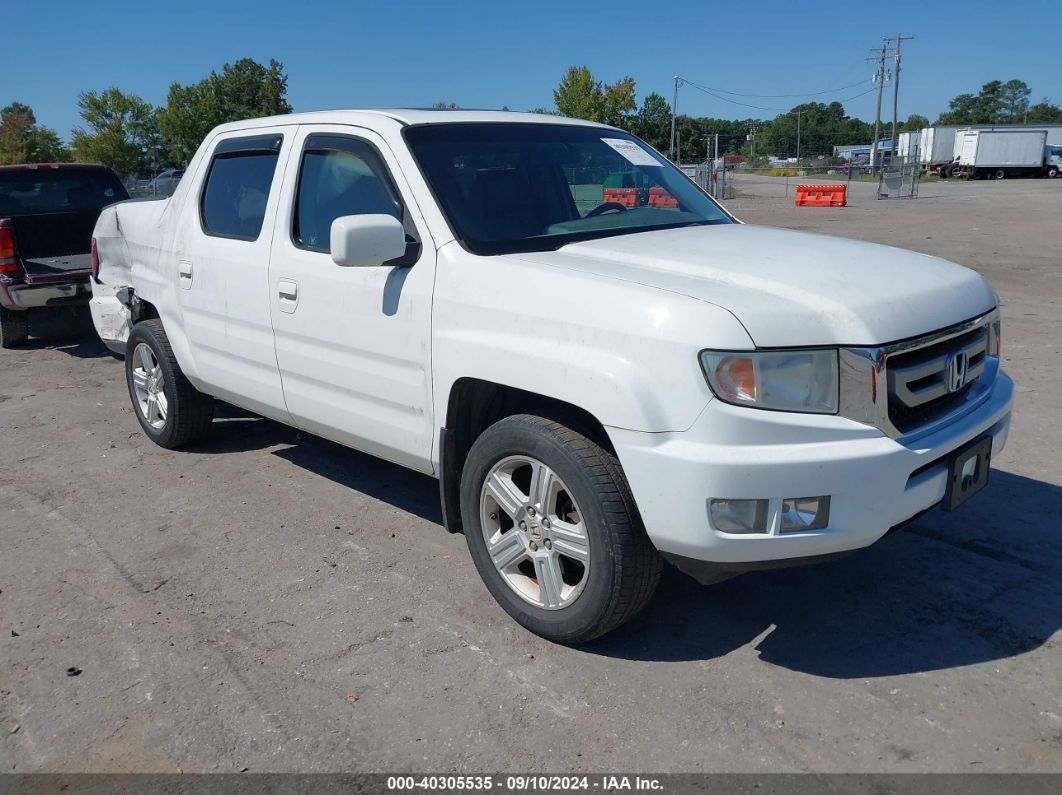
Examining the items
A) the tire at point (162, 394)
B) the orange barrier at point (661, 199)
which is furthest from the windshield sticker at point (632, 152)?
the tire at point (162, 394)

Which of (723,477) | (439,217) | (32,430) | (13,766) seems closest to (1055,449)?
(723,477)

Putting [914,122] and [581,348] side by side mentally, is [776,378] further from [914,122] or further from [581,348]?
[914,122]

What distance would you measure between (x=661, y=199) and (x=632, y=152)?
37 cm

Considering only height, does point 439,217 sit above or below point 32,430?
above

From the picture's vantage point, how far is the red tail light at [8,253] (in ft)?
29.8

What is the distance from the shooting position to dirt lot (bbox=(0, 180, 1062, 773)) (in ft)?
9.50

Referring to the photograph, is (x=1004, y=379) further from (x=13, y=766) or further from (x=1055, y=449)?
(x=13, y=766)

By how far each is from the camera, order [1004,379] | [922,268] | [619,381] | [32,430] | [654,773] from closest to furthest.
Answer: [654,773]
[619,381]
[922,268]
[1004,379]
[32,430]

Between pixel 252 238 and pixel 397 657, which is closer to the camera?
pixel 397 657

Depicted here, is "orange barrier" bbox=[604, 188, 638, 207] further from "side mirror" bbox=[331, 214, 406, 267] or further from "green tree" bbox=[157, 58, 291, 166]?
"green tree" bbox=[157, 58, 291, 166]

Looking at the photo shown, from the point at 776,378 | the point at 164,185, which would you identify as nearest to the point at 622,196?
the point at 776,378

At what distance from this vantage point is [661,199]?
4.48 metres

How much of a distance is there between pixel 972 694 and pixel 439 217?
2.58 m

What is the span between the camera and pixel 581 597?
3271 millimetres
